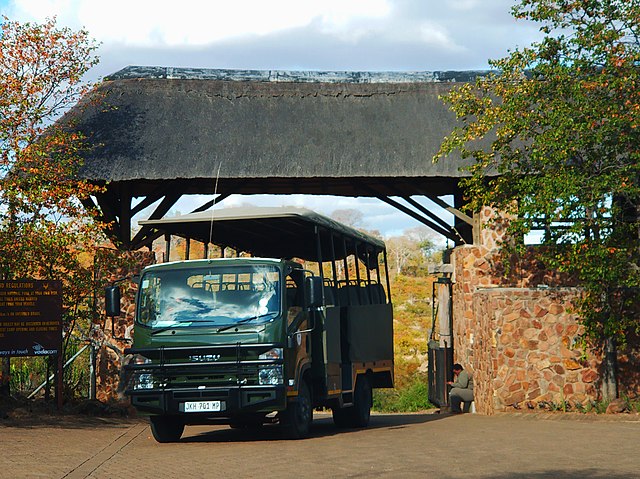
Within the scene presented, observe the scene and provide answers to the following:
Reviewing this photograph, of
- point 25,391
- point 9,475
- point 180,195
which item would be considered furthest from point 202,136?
point 9,475

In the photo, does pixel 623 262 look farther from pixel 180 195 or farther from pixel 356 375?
pixel 180 195

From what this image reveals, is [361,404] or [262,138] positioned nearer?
[361,404]

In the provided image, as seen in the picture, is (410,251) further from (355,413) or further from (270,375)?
(270,375)

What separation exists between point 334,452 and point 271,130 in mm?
12736

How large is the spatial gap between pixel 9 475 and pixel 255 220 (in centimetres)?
594

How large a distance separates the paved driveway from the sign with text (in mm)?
1447

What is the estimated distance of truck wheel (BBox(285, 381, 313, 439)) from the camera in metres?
13.6

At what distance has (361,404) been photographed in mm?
17141

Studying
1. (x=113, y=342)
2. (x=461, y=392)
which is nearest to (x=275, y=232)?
(x=113, y=342)

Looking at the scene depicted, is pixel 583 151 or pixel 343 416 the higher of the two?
pixel 583 151

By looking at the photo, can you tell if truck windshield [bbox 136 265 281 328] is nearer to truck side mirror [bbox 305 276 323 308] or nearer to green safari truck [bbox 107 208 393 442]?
green safari truck [bbox 107 208 393 442]

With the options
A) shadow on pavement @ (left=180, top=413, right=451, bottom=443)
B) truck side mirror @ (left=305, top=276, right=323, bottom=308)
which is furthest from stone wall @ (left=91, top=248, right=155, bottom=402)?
truck side mirror @ (left=305, top=276, right=323, bottom=308)

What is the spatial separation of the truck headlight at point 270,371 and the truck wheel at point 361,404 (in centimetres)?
412

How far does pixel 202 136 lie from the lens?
2331cm
